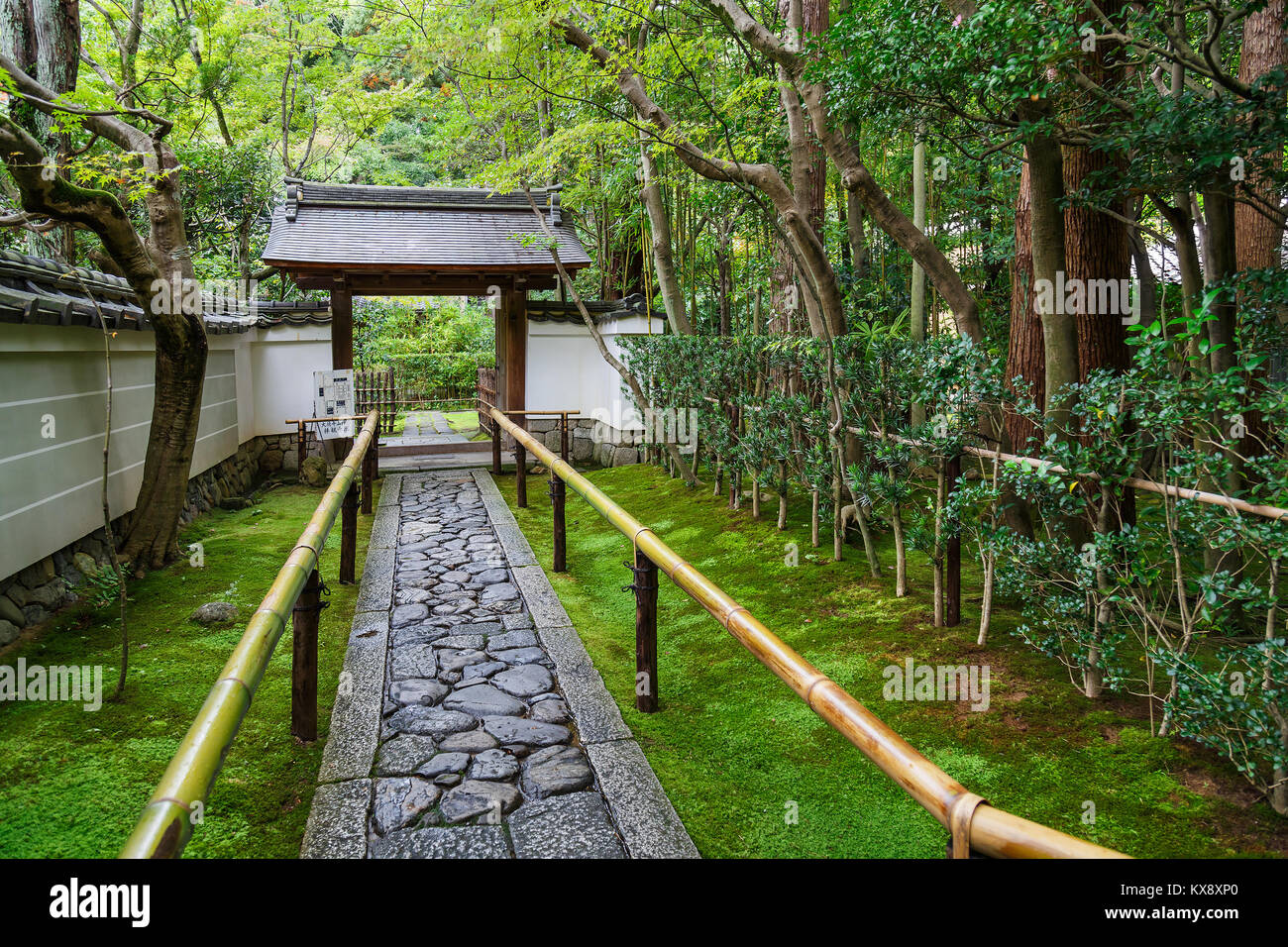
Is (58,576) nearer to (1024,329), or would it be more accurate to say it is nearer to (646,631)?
(646,631)

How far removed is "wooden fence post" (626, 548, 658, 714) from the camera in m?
4.07

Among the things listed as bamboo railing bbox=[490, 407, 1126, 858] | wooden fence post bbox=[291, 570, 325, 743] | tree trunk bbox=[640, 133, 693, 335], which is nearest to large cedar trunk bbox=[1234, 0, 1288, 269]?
bamboo railing bbox=[490, 407, 1126, 858]

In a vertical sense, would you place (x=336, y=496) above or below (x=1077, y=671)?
above

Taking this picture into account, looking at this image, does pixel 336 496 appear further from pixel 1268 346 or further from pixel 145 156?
pixel 1268 346

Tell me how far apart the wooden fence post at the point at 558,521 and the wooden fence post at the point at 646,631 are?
2576 millimetres

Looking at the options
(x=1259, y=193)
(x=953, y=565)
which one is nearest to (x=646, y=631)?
(x=953, y=565)

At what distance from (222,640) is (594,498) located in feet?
8.20

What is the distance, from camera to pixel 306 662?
3.72m

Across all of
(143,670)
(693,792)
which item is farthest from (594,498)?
(143,670)

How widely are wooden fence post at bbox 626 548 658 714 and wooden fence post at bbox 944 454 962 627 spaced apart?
5.52 ft

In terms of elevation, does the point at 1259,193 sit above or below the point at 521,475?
above

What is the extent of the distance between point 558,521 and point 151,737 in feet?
10.9

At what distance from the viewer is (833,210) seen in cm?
1442

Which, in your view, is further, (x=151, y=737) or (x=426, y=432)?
(x=426, y=432)
